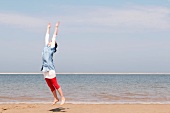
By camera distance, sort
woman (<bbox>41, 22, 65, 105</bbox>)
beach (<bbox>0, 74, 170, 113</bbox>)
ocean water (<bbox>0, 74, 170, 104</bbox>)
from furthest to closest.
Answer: ocean water (<bbox>0, 74, 170, 104</bbox>)
beach (<bbox>0, 74, 170, 113</bbox>)
woman (<bbox>41, 22, 65, 105</bbox>)

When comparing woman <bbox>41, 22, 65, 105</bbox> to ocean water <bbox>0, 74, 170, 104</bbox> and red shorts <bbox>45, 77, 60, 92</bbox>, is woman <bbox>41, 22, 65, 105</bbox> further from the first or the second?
ocean water <bbox>0, 74, 170, 104</bbox>

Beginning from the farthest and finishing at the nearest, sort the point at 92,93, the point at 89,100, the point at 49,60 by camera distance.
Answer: the point at 92,93 → the point at 89,100 → the point at 49,60

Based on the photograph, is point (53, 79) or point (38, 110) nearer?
point (53, 79)

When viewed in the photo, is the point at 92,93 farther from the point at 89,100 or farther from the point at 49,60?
the point at 49,60

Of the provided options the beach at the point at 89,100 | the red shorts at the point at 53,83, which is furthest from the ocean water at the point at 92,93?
the red shorts at the point at 53,83

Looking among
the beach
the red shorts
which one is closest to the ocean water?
the beach

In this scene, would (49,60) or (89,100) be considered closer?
(49,60)

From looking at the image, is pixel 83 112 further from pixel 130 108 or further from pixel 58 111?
pixel 130 108

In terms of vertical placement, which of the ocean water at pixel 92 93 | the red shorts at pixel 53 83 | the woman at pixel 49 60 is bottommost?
the ocean water at pixel 92 93

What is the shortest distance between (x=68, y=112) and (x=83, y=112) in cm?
46

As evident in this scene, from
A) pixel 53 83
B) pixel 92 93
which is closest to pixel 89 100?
pixel 92 93

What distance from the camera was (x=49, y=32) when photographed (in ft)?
33.0

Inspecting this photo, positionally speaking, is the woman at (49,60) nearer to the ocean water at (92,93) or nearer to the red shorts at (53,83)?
the red shorts at (53,83)

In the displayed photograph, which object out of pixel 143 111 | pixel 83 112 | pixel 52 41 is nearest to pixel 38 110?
pixel 83 112
